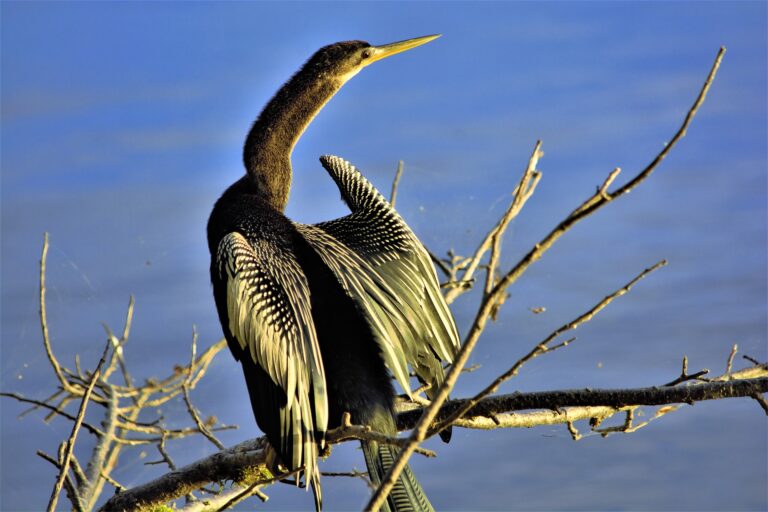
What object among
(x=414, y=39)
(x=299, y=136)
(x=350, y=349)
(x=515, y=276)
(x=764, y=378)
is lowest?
(x=764, y=378)

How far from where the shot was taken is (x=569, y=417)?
299 cm

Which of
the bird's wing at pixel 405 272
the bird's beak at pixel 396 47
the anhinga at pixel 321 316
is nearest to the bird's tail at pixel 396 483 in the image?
the anhinga at pixel 321 316

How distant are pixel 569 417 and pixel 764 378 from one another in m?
0.79

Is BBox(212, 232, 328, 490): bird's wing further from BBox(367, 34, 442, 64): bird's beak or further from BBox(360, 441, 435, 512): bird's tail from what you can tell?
BBox(367, 34, 442, 64): bird's beak

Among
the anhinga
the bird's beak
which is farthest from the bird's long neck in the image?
the bird's beak

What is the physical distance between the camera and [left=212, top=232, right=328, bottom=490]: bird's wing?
9.05 ft

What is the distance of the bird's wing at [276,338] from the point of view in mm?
2760

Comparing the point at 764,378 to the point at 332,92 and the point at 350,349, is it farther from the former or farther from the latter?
the point at 332,92

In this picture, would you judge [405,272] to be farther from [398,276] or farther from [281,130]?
[281,130]

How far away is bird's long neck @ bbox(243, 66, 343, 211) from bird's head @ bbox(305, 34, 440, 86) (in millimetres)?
42

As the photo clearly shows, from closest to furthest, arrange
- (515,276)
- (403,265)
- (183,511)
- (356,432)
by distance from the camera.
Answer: (515,276), (356,432), (183,511), (403,265)

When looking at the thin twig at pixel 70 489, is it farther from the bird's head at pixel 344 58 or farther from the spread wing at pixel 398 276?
the bird's head at pixel 344 58

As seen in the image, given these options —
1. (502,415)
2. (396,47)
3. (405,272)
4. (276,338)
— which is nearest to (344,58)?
(396,47)

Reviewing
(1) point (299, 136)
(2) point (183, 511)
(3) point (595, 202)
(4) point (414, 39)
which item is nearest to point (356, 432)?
(3) point (595, 202)
